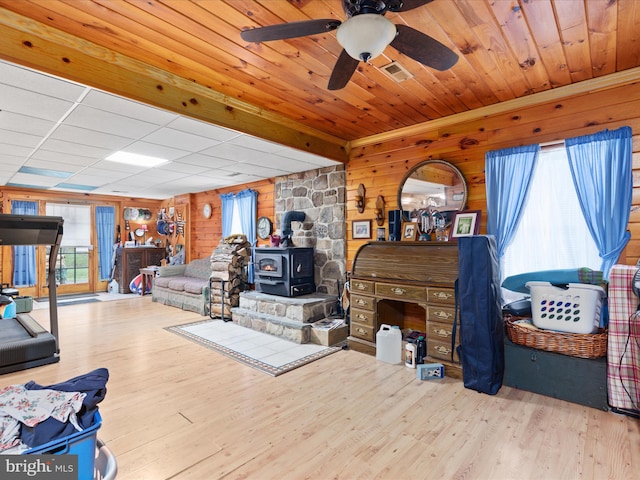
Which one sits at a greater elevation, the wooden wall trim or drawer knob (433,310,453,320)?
the wooden wall trim

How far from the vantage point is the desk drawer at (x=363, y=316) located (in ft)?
11.9

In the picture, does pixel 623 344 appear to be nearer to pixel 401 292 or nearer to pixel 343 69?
pixel 401 292

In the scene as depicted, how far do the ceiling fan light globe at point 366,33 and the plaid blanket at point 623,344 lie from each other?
225 centimetres

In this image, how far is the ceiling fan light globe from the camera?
1.63 meters

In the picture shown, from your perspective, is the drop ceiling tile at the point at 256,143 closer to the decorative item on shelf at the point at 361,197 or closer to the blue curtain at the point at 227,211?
the decorative item on shelf at the point at 361,197

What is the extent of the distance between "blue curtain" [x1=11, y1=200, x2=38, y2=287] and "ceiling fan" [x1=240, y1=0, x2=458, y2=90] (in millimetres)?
7560

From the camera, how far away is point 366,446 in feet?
6.60

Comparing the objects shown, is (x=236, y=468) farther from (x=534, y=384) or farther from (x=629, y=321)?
(x=629, y=321)

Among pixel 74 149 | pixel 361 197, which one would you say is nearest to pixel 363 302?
pixel 361 197

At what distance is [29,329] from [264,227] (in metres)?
3.35

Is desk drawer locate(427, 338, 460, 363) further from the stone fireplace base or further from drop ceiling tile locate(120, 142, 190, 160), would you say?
drop ceiling tile locate(120, 142, 190, 160)

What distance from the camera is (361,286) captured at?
3.73 meters

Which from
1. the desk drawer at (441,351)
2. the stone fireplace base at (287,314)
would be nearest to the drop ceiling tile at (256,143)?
the stone fireplace base at (287,314)

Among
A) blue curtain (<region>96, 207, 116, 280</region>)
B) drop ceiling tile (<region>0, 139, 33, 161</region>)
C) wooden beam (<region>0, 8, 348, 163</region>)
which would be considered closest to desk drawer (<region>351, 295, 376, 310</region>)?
wooden beam (<region>0, 8, 348, 163</region>)
